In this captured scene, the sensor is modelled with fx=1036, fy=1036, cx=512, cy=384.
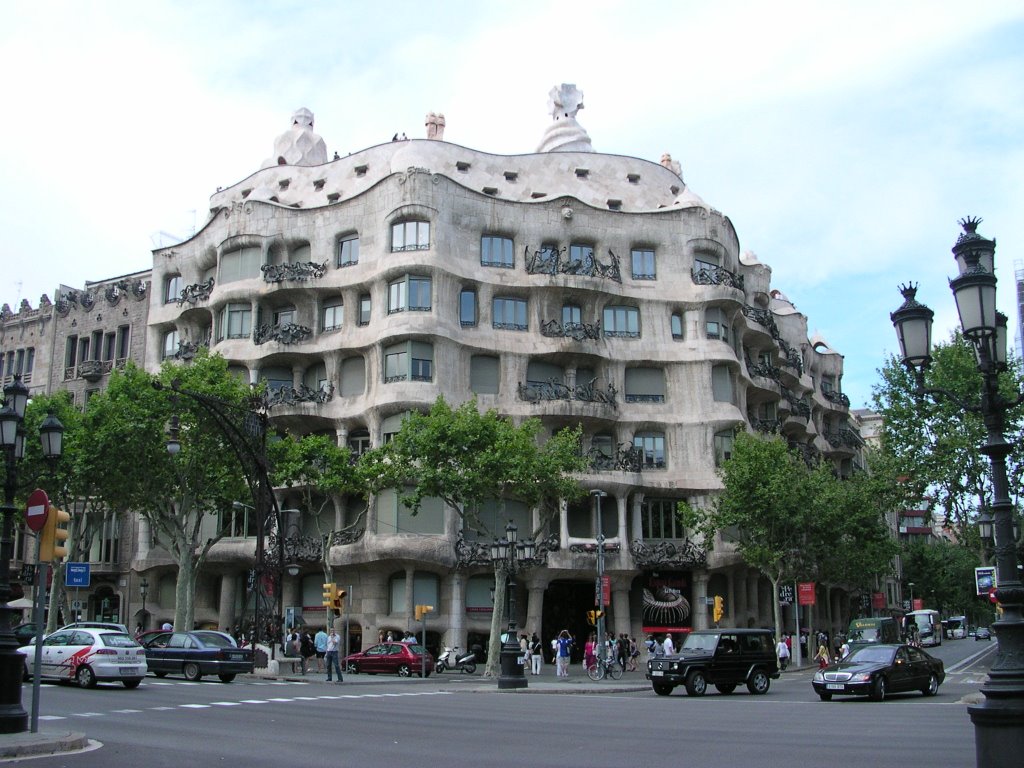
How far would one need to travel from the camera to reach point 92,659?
24812 millimetres

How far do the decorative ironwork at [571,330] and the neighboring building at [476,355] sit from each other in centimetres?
10

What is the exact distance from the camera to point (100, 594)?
55062 mm

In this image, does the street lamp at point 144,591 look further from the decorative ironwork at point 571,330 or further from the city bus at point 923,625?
the city bus at point 923,625

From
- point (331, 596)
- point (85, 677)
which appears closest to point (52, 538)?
point (85, 677)

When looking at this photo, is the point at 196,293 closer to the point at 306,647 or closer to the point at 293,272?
the point at 293,272

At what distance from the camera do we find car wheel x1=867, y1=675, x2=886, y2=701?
79.6 feet

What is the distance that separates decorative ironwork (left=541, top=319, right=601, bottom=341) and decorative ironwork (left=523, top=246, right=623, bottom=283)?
100 inches

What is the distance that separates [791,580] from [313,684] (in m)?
26.3

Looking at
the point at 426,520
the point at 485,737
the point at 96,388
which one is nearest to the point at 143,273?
the point at 96,388

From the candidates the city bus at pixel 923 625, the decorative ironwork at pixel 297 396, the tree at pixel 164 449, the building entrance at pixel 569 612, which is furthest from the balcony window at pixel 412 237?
the city bus at pixel 923 625

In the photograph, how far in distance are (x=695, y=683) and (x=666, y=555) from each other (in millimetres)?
20724

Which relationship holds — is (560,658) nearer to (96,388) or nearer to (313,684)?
(313,684)

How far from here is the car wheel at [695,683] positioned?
26.8 metres

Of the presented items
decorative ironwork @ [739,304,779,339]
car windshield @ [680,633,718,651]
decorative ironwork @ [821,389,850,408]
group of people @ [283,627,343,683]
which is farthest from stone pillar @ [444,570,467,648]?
decorative ironwork @ [821,389,850,408]
